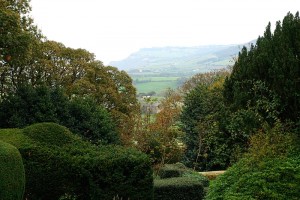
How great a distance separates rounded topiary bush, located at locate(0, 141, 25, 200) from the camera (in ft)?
36.0

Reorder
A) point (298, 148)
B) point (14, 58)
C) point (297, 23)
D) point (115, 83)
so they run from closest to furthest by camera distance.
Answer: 1. point (298, 148)
2. point (297, 23)
3. point (14, 58)
4. point (115, 83)

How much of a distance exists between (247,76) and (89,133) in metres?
10.3

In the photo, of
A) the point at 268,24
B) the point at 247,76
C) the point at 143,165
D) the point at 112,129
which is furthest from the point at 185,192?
the point at 112,129

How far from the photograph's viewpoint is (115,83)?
31.3m

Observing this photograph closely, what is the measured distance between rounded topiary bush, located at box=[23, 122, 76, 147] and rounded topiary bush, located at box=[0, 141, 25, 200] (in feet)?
10.9

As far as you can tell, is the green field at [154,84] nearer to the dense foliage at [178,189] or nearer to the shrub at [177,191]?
the dense foliage at [178,189]

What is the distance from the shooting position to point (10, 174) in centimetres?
1119

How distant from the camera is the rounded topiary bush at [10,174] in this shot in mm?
10961

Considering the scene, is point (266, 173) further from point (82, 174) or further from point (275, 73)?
point (82, 174)

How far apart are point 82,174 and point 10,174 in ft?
11.3

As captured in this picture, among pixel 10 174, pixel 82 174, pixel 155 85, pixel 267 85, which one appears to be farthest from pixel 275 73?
pixel 155 85

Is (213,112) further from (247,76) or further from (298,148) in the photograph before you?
(298,148)

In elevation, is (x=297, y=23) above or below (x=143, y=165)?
above

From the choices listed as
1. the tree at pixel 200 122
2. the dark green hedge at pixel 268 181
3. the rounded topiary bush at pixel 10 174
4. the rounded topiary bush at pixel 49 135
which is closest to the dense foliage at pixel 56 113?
the rounded topiary bush at pixel 49 135
